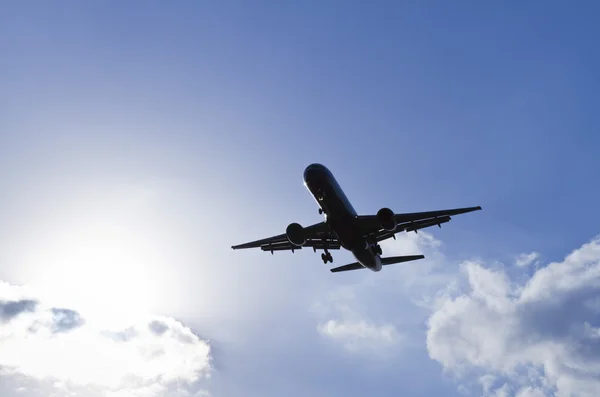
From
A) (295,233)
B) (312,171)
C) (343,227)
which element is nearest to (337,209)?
(343,227)

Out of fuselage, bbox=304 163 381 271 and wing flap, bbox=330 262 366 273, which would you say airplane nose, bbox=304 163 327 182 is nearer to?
fuselage, bbox=304 163 381 271

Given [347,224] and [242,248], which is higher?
[242,248]

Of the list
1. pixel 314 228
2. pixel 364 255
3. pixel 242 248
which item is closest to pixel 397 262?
pixel 364 255

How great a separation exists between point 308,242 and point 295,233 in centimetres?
413

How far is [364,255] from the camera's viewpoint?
47344 millimetres

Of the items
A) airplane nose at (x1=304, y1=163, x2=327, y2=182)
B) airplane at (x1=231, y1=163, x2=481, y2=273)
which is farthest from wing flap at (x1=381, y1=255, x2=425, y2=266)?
airplane nose at (x1=304, y1=163, x2=327, y2=182)

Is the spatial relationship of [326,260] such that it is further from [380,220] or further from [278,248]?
[380,220]

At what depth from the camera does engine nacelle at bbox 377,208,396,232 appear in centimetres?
4356

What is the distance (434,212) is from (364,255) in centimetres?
701

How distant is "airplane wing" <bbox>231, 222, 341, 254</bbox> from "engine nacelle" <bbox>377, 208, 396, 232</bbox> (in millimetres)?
5597

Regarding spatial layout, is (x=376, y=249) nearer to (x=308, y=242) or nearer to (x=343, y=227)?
(x=343, y=227)

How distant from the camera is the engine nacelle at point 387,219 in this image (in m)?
43.6

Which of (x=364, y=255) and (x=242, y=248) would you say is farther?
(x=242, y=248)

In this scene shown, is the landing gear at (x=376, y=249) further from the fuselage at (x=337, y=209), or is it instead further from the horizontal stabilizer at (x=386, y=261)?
the horizontal stabilizer at (x=386, y=261)
